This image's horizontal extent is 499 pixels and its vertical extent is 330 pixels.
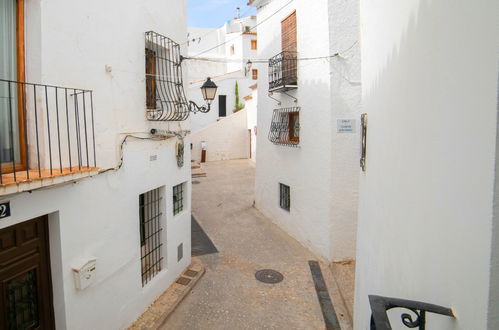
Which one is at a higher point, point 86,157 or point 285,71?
point 285,71

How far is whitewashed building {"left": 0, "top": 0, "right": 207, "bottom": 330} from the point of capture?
3914 mm

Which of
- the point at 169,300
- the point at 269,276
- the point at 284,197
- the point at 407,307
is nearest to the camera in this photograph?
the point at 407,307

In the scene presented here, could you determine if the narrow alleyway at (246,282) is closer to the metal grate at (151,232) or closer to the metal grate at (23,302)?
the metal grate at (151,232)

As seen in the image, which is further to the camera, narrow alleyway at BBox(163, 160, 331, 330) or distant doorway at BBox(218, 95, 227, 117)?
distant doorway at BBox(218, 95, 227, 117)

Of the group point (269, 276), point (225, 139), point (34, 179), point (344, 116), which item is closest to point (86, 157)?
point (34, 179)

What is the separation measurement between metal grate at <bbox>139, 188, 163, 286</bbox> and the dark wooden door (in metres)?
2.52

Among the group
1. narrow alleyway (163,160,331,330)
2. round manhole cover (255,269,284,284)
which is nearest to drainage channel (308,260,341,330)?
narrow alleyway (163,160,331,330)

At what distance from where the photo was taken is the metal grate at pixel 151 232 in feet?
22.9

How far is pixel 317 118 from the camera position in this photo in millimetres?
9344

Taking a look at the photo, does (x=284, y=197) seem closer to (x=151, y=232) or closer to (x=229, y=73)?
(x=151, y=232)

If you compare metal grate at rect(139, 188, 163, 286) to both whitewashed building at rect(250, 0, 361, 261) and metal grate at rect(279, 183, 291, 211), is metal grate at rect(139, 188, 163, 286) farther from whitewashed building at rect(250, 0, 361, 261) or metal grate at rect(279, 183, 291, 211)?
metal grate at rect(279, 183, 291, 211)

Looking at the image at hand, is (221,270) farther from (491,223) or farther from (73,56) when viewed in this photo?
(491,223)

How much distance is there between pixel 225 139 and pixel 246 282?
17.2 metres

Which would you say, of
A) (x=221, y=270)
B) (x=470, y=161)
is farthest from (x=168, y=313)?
(x=470, y=161)
